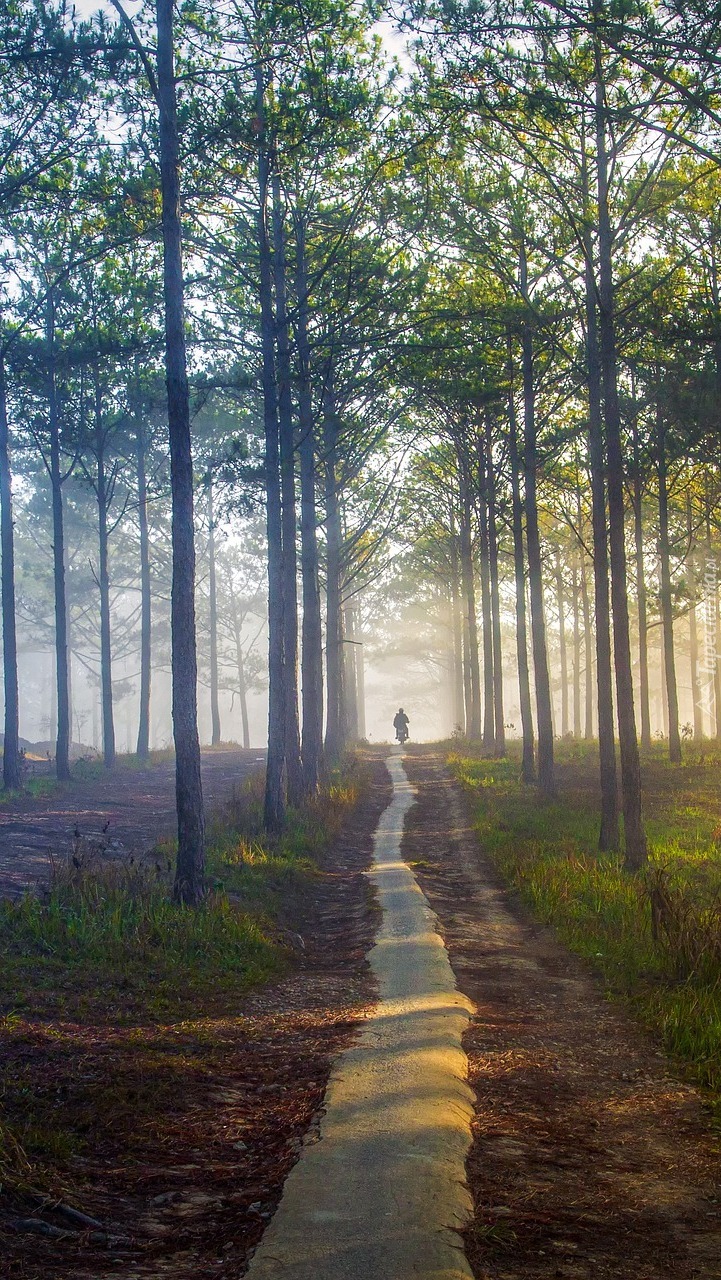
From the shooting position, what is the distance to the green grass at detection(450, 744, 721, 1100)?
7.24 meters

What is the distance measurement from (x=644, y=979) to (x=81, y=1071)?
458 centimetres

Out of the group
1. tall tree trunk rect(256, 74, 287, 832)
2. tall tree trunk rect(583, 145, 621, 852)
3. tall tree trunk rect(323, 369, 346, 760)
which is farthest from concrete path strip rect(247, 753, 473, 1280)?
tall tree trunk rect(323, 369, 346, 760)

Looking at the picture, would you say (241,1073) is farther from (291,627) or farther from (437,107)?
(291,627)

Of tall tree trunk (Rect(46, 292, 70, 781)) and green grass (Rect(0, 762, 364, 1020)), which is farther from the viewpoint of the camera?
tall tree trunk (Rect(46, 292, 70, 781))

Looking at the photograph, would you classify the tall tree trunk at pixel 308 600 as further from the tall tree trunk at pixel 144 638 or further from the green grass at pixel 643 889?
the tall tree trunk at pixel 144 638

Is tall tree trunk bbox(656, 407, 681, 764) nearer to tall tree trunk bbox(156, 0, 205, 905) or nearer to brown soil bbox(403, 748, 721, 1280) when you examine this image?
tall tree trunk bbox(156, 0, 205, 905)

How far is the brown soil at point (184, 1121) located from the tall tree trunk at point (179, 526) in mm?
2622

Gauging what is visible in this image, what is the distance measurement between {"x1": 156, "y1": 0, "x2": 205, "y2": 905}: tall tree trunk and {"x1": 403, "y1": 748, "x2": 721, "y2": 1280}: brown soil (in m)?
3.32

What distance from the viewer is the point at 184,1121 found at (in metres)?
5.35

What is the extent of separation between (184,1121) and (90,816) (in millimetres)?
14543

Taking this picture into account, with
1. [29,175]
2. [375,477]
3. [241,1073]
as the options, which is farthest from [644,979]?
[375,477]

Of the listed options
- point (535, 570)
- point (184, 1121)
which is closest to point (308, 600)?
point (535, 570)

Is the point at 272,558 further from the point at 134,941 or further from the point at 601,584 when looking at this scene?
the point at 134,941

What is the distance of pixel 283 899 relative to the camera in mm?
11961
